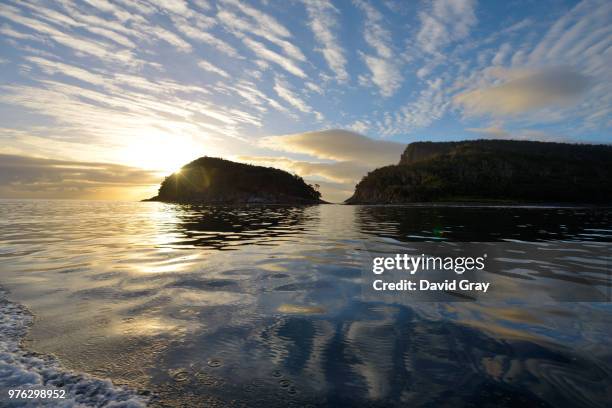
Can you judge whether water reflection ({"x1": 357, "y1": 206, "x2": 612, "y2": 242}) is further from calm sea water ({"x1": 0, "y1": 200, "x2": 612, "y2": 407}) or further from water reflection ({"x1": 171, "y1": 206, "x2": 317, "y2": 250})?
calm sea water ({"x1": 0, "y1": 200, "x2": 612, "y2": 407})

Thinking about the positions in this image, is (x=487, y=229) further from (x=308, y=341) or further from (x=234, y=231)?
(x=308, y=341)

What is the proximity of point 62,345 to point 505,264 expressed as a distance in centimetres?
1788

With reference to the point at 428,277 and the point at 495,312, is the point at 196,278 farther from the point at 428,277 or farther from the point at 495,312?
the point at 495,312

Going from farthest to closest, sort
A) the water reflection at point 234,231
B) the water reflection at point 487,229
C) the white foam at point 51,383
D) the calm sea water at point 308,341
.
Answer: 1. the water reflection at point 487,229
2. the water reflection at point 234,231
3. the calm sea water at point 308,341
4. the white foam at point 51,383

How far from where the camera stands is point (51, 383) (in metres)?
5.52

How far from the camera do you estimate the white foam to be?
5047 millimetres

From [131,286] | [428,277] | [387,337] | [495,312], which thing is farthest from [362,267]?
[131,286]

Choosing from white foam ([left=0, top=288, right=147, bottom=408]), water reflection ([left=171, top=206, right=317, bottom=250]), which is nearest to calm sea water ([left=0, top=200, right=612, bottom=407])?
white foam ([left=0, top=288, right=147, bottom=408])

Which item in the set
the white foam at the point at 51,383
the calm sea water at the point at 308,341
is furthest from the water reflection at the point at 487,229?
the white foam at the point at 51,383

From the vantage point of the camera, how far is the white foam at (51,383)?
5.05 m

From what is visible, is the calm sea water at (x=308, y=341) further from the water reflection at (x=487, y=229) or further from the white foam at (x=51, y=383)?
the water reflection at (x=487, y=229)

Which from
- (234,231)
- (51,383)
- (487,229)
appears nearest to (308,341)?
(51,383)

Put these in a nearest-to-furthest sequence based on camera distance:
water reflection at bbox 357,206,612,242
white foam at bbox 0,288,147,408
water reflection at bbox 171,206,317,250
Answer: white foam at bbox 0,288,147,408 → water reflection at bbox 171,206,317,250 → water reflection at bbox 357,206,612,242

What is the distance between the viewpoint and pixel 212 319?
867 centimetres
